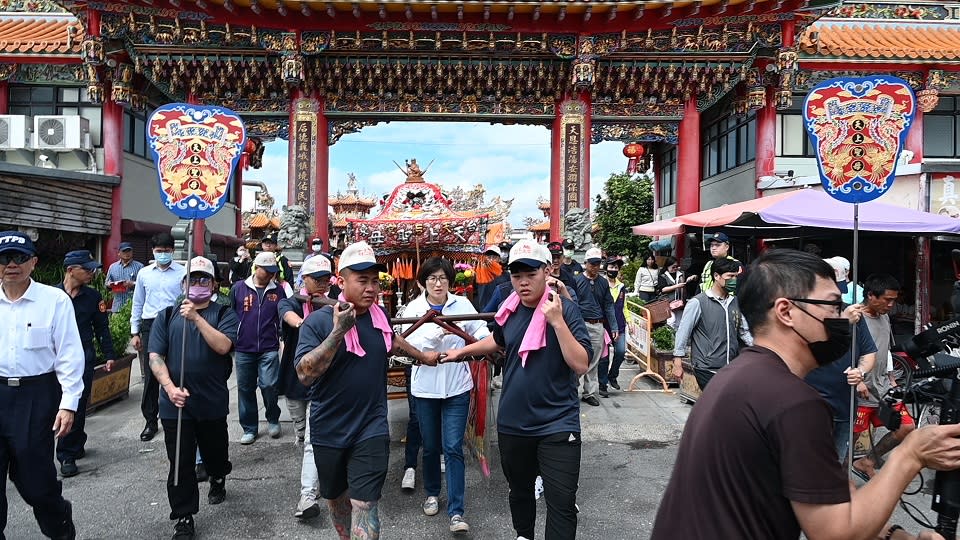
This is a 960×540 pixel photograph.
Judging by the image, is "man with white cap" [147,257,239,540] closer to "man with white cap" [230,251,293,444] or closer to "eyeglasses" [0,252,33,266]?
"eyeglasses" [0,252,33,266]

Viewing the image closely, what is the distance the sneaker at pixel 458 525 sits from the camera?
3.72 meters

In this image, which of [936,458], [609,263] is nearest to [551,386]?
[936,458]

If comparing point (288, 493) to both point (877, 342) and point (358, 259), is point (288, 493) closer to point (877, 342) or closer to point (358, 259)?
point (358, 259)

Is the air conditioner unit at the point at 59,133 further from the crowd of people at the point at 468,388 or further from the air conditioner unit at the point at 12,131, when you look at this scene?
the crowd of people at the point at 468,388

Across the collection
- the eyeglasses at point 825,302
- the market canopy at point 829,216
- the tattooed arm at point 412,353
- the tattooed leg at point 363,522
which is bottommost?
the tattooed leg at point 363,522

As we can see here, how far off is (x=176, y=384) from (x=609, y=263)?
7.41m

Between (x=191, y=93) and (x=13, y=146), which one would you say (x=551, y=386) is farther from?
(x=13, y=146)

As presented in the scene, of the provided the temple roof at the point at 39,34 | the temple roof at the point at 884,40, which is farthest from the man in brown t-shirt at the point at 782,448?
the temple roof at the point at 39,34

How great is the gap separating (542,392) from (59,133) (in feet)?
45.8

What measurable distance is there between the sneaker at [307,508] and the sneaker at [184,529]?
66 cm

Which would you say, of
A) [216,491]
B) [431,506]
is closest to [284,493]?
[216,491]

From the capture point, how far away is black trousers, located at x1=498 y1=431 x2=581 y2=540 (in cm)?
292

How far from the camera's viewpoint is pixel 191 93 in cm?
1193

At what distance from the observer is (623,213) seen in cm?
2350
